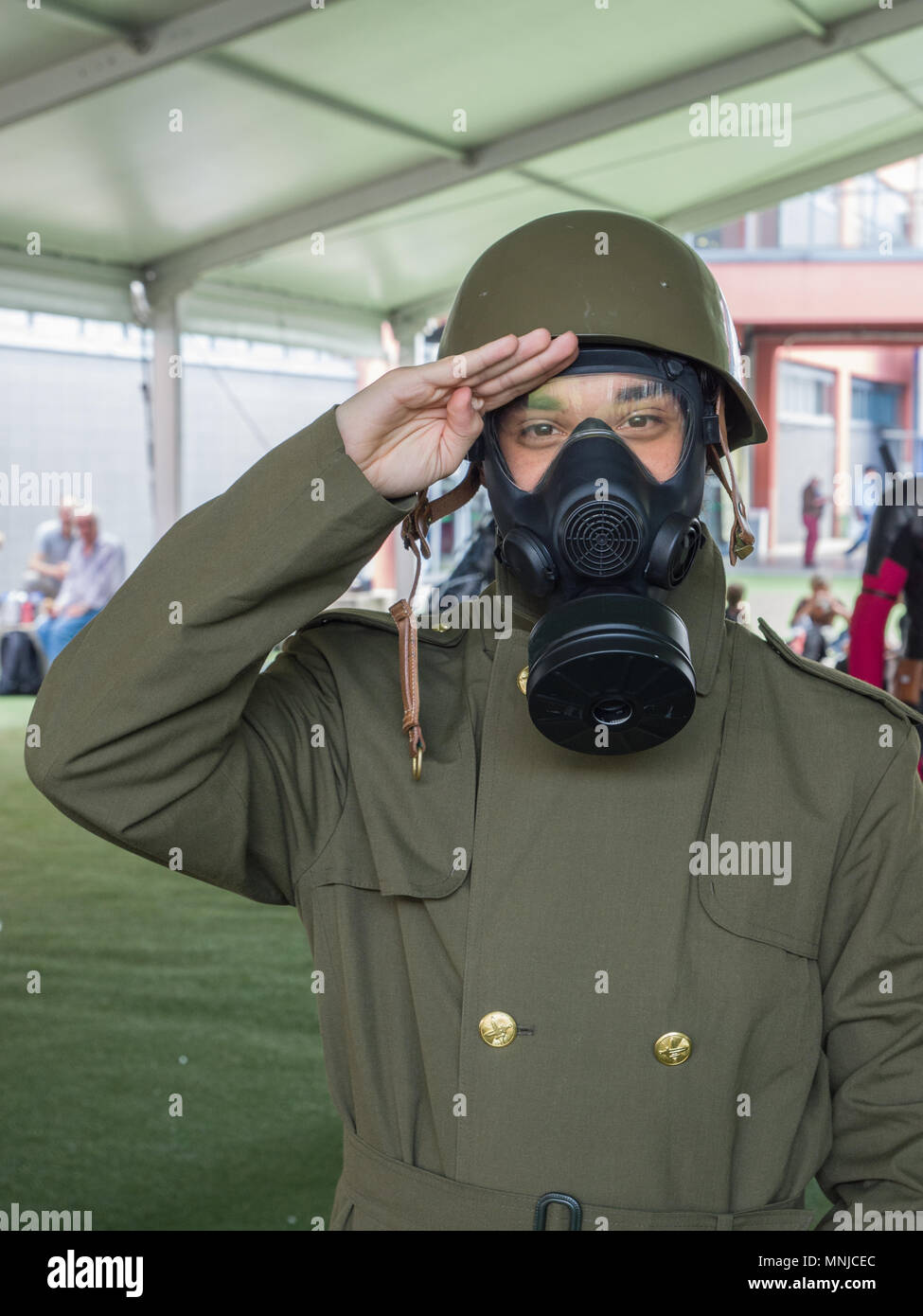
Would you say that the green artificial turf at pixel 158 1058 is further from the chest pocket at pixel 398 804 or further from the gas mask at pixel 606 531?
A: the gas mask at pixel 606 531

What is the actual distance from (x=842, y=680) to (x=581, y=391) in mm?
393

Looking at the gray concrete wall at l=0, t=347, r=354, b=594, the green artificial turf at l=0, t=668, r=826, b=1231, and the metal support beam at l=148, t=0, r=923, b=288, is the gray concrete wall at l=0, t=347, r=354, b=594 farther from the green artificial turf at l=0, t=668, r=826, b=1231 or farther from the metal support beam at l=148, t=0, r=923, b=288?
the green artificial turf at l=0, t=668, r=826, b=1231

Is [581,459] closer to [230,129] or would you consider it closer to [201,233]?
[230,129]

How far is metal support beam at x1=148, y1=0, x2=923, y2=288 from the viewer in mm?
6734

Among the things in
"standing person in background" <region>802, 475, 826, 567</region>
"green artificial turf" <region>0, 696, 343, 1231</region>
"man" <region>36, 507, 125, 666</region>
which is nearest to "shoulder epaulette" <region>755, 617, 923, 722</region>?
"green artificial turf" <region>0, 696, 343, 1231</region>

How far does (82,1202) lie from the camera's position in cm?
276

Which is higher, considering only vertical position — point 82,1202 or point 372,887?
point 372,887

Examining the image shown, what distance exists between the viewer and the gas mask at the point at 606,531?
1.24 m

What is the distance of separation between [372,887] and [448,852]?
9cm

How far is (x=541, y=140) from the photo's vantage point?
7.32m

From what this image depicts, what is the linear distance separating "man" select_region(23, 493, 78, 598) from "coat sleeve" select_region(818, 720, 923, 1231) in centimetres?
1029

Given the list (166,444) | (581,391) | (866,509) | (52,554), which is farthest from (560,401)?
(866,509)
